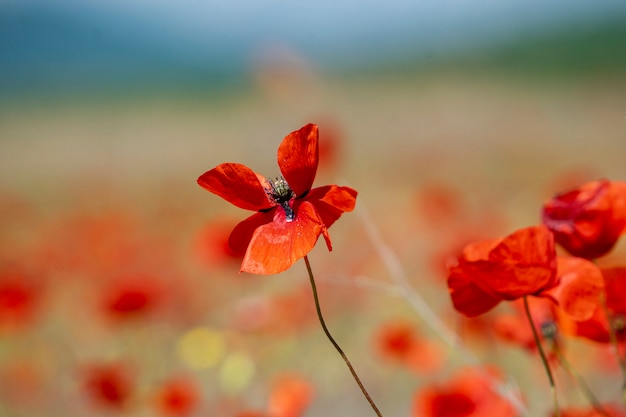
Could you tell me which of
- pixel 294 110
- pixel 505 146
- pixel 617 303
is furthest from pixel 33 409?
pixel 294 110

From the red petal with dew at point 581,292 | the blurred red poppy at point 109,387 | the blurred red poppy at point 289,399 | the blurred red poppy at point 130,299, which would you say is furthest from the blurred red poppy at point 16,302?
the red petal with dew at point 581,292

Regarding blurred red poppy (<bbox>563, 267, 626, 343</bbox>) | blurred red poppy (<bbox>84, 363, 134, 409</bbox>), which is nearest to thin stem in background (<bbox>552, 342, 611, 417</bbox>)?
blurred red poppy (<bbox>563, 267, 626, 343</bbox>)

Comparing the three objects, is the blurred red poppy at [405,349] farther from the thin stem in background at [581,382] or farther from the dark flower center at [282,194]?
the dark flower center at [282,194]

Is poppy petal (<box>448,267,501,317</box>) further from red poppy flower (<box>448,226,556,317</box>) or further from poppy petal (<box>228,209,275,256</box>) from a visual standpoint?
poppy petal (<box>228,209,275,256</box>)

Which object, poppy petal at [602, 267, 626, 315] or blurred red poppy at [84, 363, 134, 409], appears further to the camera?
blurred red poppy at [84, 363, 134, 409]

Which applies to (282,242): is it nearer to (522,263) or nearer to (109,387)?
(522,263)
